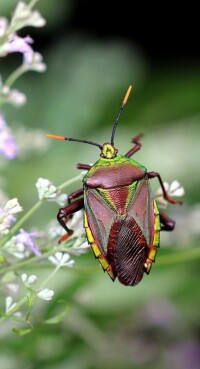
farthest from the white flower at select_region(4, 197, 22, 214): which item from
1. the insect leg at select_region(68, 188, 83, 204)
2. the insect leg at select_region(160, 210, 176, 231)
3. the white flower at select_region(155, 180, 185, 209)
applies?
the insect leg at select_region(160, 210, 176, 231)

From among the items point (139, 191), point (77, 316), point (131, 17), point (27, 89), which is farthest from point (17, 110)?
point (139, 191)

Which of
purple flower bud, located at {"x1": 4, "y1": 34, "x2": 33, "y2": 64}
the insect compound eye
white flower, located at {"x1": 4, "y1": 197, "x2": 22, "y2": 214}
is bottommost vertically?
white flower, located at {"x1": 4, "y1": 197, "x2": 22, "y2": 214}

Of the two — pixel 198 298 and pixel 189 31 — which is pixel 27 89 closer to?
pixel 189 31

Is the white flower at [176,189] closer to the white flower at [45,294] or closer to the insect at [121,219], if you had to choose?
the insect at [121,219]

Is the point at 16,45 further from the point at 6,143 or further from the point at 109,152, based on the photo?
the point at 109,152

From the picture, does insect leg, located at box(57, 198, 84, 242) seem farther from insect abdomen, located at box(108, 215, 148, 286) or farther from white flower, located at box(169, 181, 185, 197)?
white flower, located at box(169, 181, 185, 197)

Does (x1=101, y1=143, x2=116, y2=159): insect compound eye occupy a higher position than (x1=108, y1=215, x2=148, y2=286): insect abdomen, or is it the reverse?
(x1=101, y1=143, x2=116, y2=159): insect compound eye

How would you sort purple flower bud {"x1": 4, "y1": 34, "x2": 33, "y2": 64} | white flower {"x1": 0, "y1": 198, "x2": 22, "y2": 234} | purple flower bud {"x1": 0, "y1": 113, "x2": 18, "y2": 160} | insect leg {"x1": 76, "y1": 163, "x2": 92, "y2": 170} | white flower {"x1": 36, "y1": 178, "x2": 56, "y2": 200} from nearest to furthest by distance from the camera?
white flower {"x1": 0, "y1": 198, "x2": 22, "y2": 234} < white flower {"x1": 36, "y1": 178, "x2": 56, "y2": 200} < purple flower bud {"x1": 4, "y1": 34, "x2": 33, "y2": 64} < purple flower bud {"x1": 0, "y1": 113, "x2": 18, "y2": 160} < insect leg {"x1": 76, "y1": 163, "x2": 92, "y2": 170}
